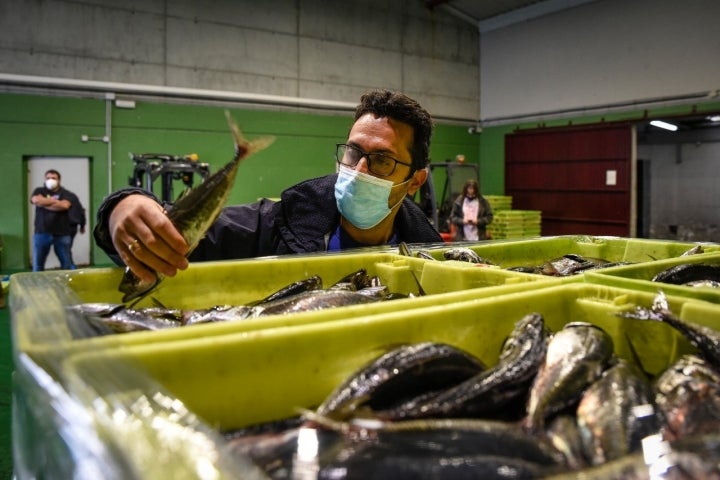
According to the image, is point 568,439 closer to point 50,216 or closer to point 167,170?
point 167,170

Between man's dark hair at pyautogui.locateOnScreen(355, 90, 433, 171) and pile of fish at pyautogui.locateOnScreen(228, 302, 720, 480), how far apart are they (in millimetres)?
1709

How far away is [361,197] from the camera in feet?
A: 9.77

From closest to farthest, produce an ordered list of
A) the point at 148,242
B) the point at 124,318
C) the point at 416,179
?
1. the point at 124,318
2. the point at 148,242
3. the point at 416,179

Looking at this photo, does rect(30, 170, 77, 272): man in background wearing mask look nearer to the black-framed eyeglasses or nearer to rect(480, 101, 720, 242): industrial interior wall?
the black-framed eyeglasses

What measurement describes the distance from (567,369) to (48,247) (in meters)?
10.2

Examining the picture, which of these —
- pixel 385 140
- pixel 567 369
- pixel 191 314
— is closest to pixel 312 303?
pixel 191 314

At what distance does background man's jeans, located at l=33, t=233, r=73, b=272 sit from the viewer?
9633 mm

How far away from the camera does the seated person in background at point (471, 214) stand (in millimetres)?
11133

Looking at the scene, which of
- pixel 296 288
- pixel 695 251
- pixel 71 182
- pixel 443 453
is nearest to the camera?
pixel 443 453

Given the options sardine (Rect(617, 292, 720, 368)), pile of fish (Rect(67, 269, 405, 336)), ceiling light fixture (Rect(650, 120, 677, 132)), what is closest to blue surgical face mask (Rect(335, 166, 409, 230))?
pile of fish (Rect(67, 269, 405, 336))

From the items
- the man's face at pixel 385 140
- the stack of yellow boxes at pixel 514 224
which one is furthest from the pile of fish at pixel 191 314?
the stack of yellow boxes at pixel 514 224

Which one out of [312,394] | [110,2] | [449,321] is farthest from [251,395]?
[110,2]

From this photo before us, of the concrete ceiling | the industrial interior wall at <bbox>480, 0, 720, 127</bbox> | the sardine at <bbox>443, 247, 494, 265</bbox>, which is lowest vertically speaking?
the sardine at <bbox>443, 247, 494, 265</bbox>

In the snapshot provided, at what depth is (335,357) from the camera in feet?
4.14
